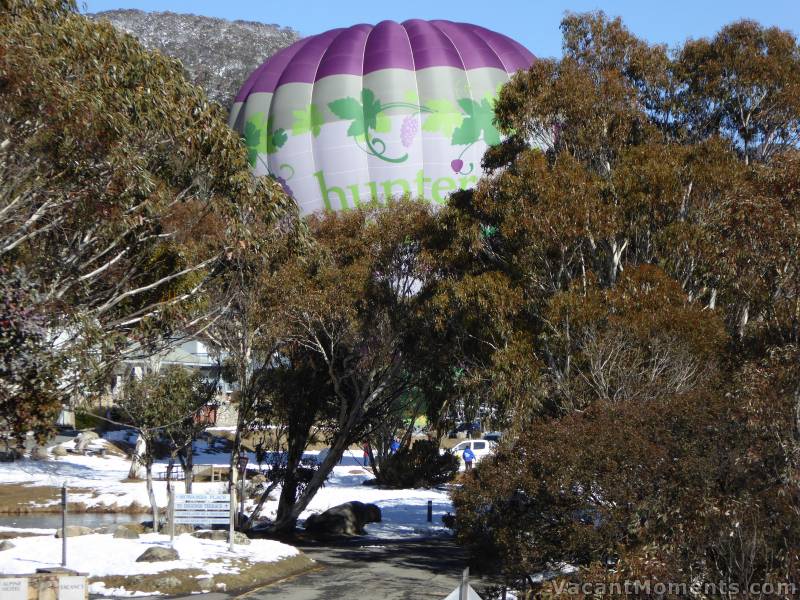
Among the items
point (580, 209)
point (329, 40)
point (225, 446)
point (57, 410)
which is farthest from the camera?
point (225, 446)

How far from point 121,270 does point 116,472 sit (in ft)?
89.1

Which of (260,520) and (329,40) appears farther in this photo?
(329,40)

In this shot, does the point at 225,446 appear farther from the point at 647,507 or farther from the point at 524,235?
the point at 647,507

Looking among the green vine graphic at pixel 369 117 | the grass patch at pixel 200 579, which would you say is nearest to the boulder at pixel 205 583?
the grass patch at pixel 200 579

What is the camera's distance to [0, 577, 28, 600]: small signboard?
42.2 feet

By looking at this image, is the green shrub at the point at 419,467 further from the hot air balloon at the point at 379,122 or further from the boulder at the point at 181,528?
the boulder at the point at 181,528

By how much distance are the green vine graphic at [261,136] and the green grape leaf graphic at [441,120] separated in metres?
5.55

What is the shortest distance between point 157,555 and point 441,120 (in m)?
23.7

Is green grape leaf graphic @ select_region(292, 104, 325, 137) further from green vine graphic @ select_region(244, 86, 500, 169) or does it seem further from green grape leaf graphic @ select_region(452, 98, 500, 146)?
green grape leaf graphic @ select_region(452, 98, 500, 146)

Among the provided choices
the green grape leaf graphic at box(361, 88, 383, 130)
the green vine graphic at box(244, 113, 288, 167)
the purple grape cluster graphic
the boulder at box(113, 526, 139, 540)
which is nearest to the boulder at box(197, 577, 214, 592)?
the boulder at box(113, 526, 139, 540)

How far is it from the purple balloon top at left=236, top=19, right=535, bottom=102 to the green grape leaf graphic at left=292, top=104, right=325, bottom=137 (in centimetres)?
138

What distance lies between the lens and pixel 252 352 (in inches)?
1165

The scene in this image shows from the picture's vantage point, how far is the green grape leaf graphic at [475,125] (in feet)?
132

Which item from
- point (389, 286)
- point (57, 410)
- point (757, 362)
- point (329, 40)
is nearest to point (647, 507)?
point (757, 362)
